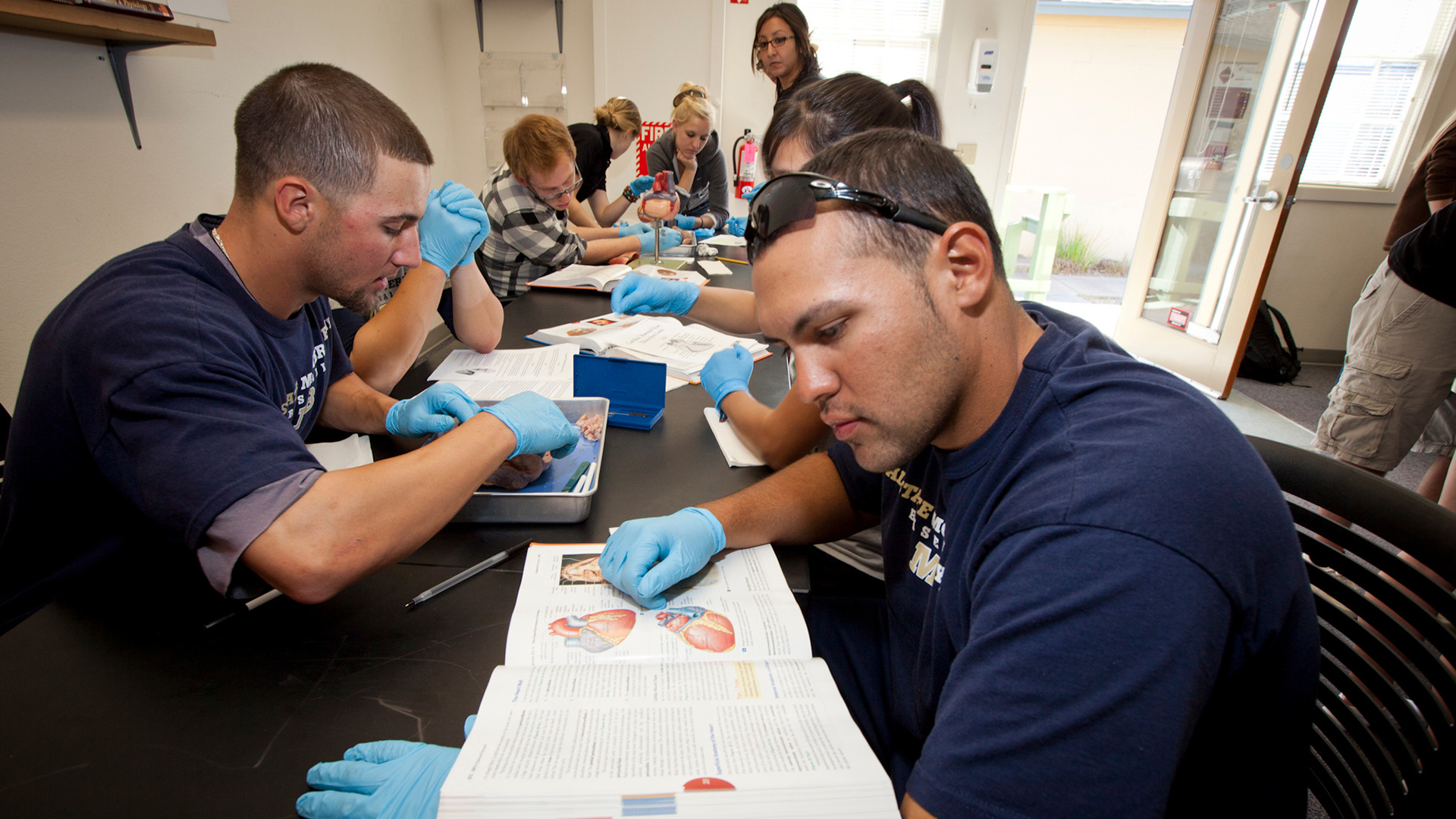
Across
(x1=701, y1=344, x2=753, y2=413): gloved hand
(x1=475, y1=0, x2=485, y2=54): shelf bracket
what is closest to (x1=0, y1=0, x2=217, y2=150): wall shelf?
(x1=701, y1=344, x2=753, y2=413): gloved hand

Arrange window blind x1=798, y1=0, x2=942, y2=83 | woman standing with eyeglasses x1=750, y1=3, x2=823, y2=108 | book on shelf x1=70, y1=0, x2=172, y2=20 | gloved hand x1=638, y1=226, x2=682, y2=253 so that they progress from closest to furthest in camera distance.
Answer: book on shelf x1=70, y1=0, x2=172, y2=20 → woman standing with eyeglasses x1=750, y1=3, x2=823, y2=108 → gloved hand x1=638, y1=226, x2=682, y2=253 → window blind x1=798, y1=0, x2=942, y2=83

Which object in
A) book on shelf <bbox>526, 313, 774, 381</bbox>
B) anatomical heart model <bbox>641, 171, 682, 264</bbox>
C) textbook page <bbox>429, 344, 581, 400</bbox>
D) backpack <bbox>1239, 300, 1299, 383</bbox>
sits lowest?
backpack <bbox>1239, 300, 1299, 383</bbox>

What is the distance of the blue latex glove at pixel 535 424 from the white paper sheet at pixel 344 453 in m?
0.26

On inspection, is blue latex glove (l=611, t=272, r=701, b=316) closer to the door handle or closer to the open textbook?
the open textbook

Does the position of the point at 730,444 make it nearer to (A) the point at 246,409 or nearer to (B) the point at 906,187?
(B) the point at 906,187

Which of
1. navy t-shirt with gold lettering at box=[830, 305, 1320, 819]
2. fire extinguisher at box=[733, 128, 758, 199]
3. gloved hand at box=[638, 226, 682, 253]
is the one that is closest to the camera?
navy t-shirt with gold lettering at box=[830, 305, 1320, 819]

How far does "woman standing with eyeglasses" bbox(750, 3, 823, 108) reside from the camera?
2.65 meters

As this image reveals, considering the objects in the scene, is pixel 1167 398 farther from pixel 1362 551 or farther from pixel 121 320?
pixel 121 320

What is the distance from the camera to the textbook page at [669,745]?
1.73ft

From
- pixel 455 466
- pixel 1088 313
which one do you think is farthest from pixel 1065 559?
pixel 1088 313

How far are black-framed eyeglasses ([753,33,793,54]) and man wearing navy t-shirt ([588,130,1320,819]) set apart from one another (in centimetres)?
225

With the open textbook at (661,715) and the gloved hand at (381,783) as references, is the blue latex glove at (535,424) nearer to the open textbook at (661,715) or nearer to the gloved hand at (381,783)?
the open textbook at (661,715)

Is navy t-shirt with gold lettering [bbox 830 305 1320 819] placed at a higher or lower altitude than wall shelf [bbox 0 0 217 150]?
lower

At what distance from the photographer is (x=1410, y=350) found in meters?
1.85
